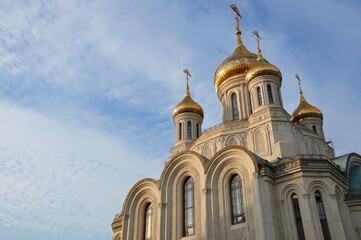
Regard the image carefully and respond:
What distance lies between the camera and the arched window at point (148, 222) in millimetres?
21656

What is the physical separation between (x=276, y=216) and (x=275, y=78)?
1069 centimetres

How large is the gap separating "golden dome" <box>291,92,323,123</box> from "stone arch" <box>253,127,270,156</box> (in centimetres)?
797

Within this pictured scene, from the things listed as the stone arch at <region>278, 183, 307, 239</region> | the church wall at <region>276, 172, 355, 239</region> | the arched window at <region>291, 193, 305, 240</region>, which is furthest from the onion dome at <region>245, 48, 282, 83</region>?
the arched window at <region>291, 193, 305, 240</region>

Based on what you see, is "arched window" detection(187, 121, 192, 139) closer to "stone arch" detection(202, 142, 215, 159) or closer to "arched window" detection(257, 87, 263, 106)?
"stone arch" detection(202, 142, 215, 159)

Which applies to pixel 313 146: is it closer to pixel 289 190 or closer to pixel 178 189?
pixel 289 190

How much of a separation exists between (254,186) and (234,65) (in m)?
13.1

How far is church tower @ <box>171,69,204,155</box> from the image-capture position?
95.1 feet

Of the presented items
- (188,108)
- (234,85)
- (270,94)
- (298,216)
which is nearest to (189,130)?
(188,108)

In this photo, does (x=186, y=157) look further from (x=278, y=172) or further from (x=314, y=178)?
(x=314, y=178)

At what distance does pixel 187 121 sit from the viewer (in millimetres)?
29750

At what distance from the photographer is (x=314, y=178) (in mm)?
17438

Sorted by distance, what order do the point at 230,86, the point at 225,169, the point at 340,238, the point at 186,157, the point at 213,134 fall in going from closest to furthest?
the point at 340,238 < the point at 225,169 < the point at 186,157 < the point at 213,134 < the point at 230,86

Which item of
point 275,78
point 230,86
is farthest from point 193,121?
point 275,78

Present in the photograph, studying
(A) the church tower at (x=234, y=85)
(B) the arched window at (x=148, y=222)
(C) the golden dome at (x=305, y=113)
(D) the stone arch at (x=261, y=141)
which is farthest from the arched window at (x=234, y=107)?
(B) the arched window at (x=148, y=222)
